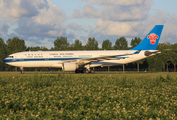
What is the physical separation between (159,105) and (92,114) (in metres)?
3.87

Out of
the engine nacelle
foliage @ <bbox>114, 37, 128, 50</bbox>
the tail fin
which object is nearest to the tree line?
foliage @ <bbox>114, 37, 128, 50</bbox>

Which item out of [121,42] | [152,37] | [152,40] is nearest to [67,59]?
[152,40]

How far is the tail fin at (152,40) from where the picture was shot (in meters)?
35.4

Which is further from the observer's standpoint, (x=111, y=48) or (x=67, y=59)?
(x=111, y=48)

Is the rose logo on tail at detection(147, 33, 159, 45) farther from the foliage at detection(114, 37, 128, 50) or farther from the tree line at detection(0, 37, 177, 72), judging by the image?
the foliage at detection(114, 37, 128, 50)

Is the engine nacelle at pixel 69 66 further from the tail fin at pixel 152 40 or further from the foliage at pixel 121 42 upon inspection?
the foliage at pixel 121 42

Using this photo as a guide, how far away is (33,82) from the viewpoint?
50.2 feet

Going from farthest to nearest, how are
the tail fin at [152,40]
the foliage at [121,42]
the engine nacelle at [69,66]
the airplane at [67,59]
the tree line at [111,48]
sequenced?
the foliage at [121,42] → the tree line at [111,48] → the tail fin at [152,40] → the airplane at [67,59] → the engine nacelle at [69,66]

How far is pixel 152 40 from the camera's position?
117ft

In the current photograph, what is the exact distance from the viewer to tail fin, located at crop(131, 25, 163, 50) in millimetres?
35375

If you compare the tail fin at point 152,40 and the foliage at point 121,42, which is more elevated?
the foliage at point 121,42

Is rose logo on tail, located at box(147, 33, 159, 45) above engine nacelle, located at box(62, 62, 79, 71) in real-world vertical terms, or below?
above

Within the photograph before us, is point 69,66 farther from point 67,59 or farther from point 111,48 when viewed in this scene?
point 111,48

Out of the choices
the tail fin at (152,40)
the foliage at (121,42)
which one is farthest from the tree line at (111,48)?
the tail fin at (152,40)
